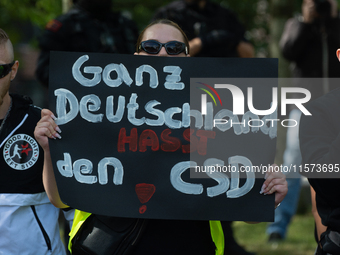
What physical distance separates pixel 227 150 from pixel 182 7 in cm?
262

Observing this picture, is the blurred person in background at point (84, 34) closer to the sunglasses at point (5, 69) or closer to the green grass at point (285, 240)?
the sunglasses at point (5, 69)

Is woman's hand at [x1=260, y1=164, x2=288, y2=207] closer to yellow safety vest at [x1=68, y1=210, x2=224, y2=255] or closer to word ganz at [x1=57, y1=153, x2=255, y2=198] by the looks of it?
word ganz at [x1=57, y1=153, x2=255, y2=198]

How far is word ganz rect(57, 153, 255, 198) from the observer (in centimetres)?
212

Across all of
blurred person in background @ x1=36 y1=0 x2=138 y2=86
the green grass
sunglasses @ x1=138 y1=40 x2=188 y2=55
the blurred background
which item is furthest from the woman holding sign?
the green grass

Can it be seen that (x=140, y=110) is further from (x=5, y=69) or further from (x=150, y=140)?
(x=5, y=69)

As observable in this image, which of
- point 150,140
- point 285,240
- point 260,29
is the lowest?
point 285,240

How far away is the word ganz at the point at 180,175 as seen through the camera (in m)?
2.12

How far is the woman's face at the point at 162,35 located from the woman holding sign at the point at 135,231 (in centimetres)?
62

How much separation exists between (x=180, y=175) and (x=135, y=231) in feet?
1.06

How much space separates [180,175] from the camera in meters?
2.16

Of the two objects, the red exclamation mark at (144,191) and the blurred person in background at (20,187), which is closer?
the red exclamation mark at (144,191)

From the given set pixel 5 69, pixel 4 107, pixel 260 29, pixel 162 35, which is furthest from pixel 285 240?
pixel 260 29

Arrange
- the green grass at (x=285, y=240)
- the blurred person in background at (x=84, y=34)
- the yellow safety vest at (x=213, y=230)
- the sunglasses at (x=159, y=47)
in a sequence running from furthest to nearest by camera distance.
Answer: the green grass at (x=285, y=240) < the blurred person in background at (x=84, y=34) < the sunglasses at (x=159, y=47) < the yellow safety vest at (x=213, y=230)

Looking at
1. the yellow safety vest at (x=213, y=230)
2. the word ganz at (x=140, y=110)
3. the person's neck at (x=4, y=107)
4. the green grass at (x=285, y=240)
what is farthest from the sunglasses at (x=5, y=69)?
the green grass at (x=285, y=240)
